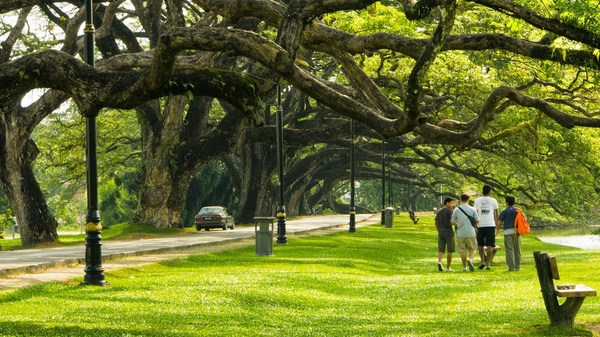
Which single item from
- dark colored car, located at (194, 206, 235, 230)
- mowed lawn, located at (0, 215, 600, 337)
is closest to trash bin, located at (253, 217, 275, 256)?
mowed lawn, located at (0, 215, 600, 337)

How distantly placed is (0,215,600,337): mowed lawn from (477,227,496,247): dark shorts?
693mm

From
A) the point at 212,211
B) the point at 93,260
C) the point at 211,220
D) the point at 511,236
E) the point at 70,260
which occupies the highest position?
the point at 212,211

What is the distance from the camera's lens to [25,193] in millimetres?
37062

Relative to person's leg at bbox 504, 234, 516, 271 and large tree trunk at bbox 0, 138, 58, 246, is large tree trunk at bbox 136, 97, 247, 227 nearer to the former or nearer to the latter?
large tree trunk at bbox 0, 138, 58, 246

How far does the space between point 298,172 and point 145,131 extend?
63.4 ft

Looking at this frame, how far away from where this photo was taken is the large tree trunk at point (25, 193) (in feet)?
119

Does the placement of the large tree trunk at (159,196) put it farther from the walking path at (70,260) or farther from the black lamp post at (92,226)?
the black lamp post at (92,226)

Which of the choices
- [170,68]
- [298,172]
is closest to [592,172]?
[298,172]

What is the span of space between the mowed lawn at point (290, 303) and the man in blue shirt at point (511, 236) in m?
0.66

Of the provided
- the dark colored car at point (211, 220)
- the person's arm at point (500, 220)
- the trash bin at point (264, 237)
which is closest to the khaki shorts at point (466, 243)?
the person's arm at point (500, 220)

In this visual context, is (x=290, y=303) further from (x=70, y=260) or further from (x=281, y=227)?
(x=281, y=227)

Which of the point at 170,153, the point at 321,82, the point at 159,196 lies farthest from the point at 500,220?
the point at 159,196

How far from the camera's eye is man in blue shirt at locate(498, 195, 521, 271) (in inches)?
973

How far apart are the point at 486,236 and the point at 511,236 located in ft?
2.40
